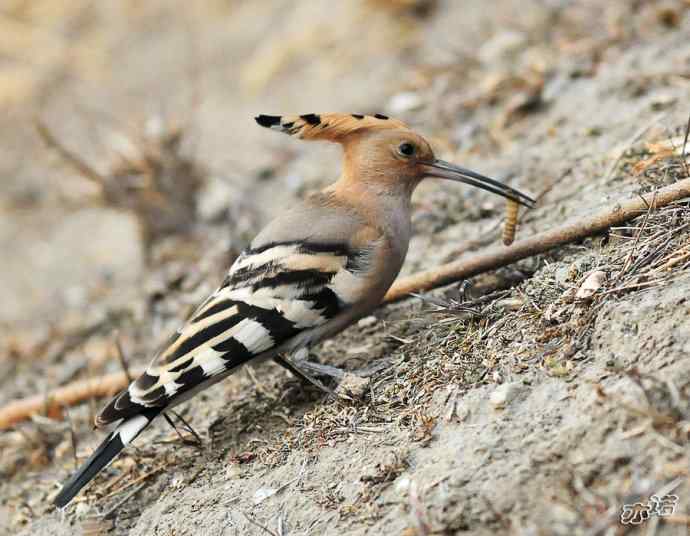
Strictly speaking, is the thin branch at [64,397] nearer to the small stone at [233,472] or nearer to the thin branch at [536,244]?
the small stone at [233,472]

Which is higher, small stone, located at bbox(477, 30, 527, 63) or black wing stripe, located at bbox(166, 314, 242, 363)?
black wing stripe, located at bbox(166, 314, 242, 363)

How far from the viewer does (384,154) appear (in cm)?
292

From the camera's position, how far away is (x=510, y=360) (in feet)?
7.37

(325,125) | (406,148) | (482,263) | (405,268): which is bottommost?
(405,268)

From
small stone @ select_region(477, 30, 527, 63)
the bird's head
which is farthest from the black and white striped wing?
small stone @ select_region(477, 30, 527, 63)

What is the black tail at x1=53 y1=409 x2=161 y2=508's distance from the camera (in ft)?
8.25

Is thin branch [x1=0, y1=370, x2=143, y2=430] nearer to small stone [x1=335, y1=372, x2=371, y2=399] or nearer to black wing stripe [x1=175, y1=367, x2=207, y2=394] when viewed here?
black wing stripe [x1=175, y1=367, x2=207, y2=394]

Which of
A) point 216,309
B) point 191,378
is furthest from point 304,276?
point 191,378

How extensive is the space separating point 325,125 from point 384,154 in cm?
22

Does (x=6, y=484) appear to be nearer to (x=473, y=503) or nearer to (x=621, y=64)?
(x=473, y=503)

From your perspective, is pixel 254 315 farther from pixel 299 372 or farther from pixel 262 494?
→ pixel 262 494

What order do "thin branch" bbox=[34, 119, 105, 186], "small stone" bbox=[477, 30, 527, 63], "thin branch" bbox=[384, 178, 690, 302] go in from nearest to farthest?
"thin branch" bbox=[384, 178, 690, 302]
"thin branch" bbox=[34, 119, 105, 186]
"small stone" bbox=[477, 30, 527, 63]

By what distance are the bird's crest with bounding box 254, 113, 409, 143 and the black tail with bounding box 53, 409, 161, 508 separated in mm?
984

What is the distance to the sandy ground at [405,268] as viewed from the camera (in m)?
1.94
